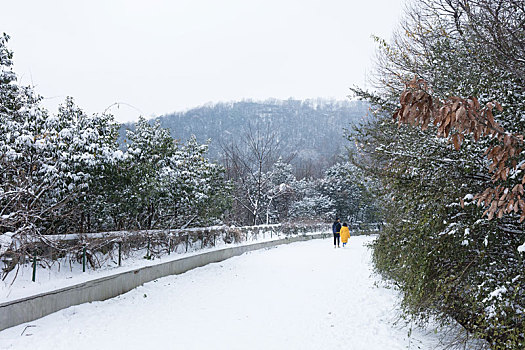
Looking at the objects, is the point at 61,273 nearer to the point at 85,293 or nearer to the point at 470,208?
the point at 85,293

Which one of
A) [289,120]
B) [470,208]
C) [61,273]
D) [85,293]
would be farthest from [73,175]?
[289,120]

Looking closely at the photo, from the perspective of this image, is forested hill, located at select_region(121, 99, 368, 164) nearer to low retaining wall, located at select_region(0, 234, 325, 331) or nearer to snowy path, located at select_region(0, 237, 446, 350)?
low retaining wall, located at select_region(0, 234, 325, 331)

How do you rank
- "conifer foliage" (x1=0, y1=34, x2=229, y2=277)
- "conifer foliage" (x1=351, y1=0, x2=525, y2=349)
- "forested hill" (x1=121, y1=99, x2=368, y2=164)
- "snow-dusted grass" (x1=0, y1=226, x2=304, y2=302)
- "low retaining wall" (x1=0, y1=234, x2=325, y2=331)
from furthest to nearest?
"forested hill" (x1=121, y1=99, x2=368, y2=164)
"conifer foliage" (x1=0, y1=34, x2=229, y2=277)
"snow-dusted grass" (x1=0, y1=226, x2=304, y2=302)
"low retaining wall" (x1=0, y1=234, x2=325, y2=331)
"conifer foliage" (x1=351, y1=0, x2=525, y2=349)

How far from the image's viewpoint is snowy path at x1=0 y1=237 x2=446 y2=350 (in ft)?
18.7

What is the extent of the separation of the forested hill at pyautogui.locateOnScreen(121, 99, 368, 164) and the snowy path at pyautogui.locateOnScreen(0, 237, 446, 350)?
61.3m

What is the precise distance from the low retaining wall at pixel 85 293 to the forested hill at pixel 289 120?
2336 inches

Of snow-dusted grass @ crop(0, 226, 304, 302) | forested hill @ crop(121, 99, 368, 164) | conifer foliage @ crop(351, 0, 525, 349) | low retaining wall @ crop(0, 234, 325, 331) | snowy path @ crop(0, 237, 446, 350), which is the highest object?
forested hill @ crop(121, 99, 368, 164)

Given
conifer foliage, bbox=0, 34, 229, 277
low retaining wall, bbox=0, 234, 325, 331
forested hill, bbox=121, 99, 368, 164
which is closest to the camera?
low retaining wall, bbox=0, 234, 325, 331

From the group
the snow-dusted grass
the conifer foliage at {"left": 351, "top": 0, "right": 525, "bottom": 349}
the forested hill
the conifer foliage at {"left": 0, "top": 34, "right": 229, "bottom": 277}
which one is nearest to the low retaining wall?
the snow-dusted grass

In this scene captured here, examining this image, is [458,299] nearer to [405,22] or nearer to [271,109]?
[405,22]

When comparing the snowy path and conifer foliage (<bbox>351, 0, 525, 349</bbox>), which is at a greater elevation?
conifer foliage (<bbox>351, 0, 525, 349</bbox>)

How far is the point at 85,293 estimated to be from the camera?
746 cm

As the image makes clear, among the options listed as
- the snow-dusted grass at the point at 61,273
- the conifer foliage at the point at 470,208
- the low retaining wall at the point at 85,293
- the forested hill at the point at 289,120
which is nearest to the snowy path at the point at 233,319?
the low retaining wall at the point at 85,293

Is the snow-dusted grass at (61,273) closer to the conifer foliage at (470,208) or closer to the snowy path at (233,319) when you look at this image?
the snowy path at (233,319)
